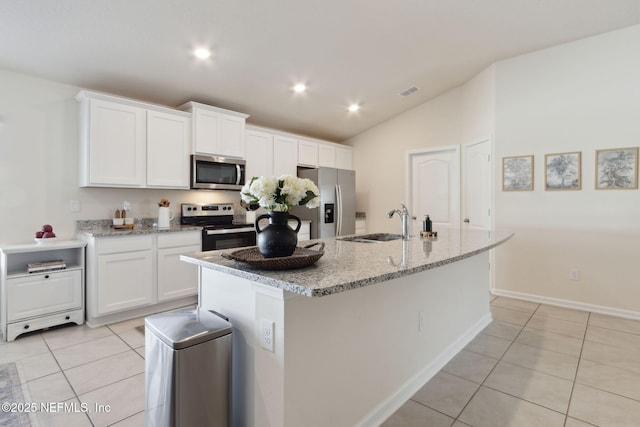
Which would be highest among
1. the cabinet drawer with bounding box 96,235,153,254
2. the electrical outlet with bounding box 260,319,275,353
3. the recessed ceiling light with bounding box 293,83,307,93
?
the recessed ceiling light with bounding box 293,83,307,93

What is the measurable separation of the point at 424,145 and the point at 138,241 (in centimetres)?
417

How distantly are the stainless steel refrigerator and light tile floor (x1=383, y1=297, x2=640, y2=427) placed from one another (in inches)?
101

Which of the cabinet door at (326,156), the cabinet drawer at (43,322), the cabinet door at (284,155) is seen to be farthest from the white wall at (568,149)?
the cabinet drawer at (43,322)

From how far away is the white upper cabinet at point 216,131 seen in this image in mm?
3799

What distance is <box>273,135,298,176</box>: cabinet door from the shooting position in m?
4.73

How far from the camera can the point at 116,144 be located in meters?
3.27

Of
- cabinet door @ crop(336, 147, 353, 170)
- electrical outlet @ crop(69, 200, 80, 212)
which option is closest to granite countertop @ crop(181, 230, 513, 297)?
electrical outlet @ crop(69, 200, 80, 212)

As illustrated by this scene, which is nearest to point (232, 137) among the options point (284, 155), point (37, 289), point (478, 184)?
point (284, 155)

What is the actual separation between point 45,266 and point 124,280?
635mm

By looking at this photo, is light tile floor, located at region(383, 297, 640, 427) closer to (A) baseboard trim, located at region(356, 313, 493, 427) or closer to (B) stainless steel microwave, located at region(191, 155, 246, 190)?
(A) baseboard trim, located at region(356, 313, 493, 427)

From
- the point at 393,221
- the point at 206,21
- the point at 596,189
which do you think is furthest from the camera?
the point at 393,221

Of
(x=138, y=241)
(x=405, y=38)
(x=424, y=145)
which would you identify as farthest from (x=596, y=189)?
(x=138, y=241)

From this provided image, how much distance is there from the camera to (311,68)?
12.1 feet

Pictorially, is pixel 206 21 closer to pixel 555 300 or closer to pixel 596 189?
pixel 596 189
